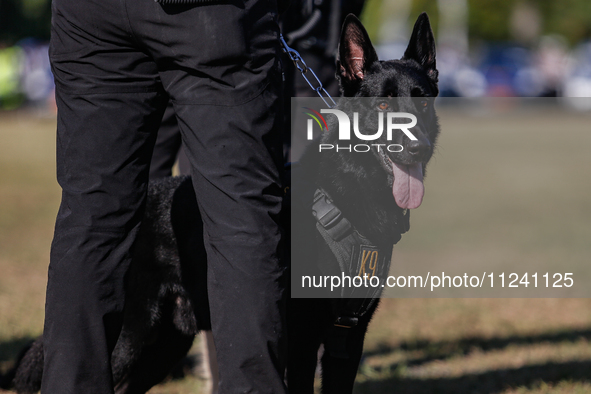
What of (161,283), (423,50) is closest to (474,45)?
(423,50)

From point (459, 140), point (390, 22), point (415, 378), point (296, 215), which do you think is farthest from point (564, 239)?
point (390, 22)

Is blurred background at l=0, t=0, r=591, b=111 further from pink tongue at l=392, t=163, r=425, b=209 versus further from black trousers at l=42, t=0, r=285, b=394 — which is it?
black trousers at l=42, t=0, r=285, b=394

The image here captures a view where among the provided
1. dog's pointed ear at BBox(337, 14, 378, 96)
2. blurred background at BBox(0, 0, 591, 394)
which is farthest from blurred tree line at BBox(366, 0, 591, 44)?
dog's pointed ear at BBox(337, 14, 378, 96)

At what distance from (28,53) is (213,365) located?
82.2 ft

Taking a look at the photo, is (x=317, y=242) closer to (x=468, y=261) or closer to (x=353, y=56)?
(x=353, y=56)

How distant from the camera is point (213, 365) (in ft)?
9.46

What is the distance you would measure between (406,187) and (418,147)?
15 centimetres

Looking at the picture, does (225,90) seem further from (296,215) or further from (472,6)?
(472,6)

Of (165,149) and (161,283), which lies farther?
(165,149)

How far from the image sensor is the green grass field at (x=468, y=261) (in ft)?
10.8

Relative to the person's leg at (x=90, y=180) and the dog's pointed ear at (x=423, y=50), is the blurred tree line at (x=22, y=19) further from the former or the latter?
the person's leg at (x=90, y=180)

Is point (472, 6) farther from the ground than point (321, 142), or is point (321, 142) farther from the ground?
point (321, 142)

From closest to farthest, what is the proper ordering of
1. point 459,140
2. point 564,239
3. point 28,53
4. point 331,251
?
point 331,251 → point 564,239 → point 459,140 → point 28,53

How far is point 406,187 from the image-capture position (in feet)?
7.32
